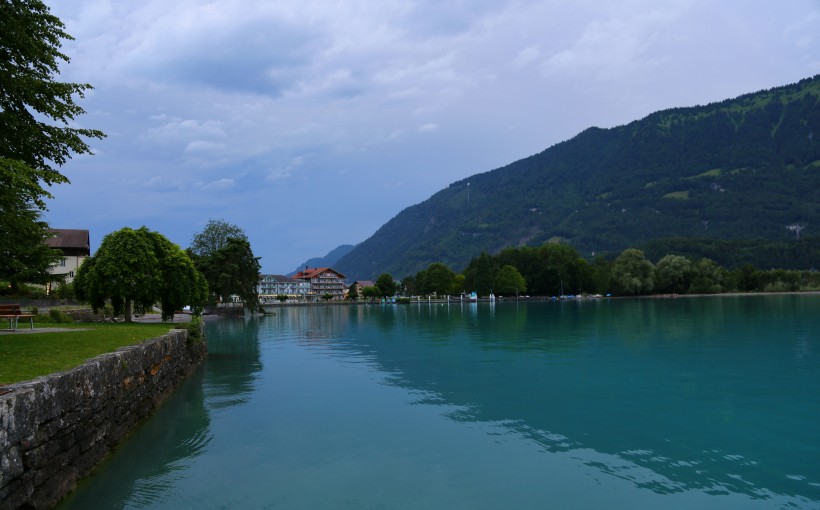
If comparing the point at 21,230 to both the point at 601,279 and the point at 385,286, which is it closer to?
the point at 601,279

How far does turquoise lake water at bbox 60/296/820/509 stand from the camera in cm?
995

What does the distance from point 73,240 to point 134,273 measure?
180ft

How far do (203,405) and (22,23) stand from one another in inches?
476

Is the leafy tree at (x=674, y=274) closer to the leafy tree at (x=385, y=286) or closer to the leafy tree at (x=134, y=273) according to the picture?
the leafy tree at (x=385, y=286)

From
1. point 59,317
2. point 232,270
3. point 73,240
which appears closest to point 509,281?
point 232,270

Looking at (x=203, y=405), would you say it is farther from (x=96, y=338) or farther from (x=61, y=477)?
(x=61, y=477)

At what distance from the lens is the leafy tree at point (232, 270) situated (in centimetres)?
8094

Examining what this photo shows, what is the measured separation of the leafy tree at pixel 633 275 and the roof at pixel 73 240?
12483 centimetres

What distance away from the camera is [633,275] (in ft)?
482

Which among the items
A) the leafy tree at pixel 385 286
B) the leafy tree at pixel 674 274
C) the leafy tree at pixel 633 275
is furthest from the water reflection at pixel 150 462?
the leafy tree at pixel 385 286

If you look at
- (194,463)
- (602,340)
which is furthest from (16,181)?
(602,340)

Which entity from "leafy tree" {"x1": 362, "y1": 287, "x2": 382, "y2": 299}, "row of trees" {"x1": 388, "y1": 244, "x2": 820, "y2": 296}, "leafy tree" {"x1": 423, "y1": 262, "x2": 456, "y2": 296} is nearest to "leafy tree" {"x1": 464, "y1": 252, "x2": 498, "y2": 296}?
"row of trees" {"x1": 388, "y1": 244, "x2": 820, "y2": 296}

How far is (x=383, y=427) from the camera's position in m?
14.8

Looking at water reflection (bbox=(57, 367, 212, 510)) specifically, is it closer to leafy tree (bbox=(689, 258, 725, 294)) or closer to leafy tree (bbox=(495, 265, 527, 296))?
leafy tree (bbox=(495, 265, 527, 296))
